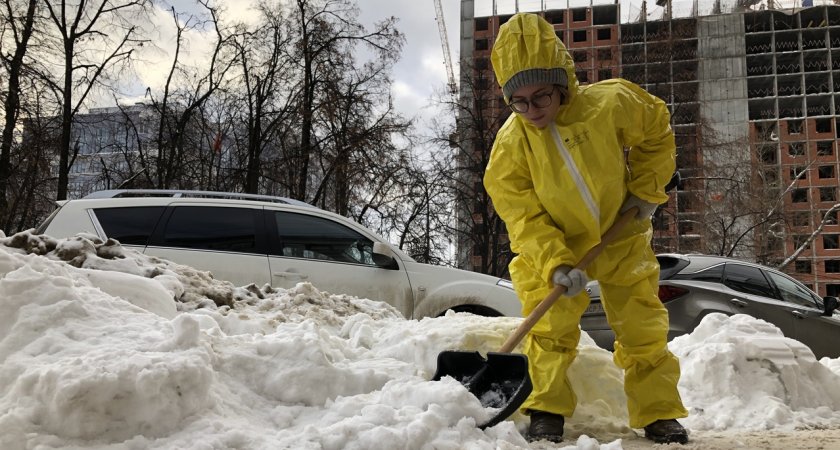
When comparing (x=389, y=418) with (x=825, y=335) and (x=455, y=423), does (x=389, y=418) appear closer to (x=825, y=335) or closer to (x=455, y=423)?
(x=455, y=423)

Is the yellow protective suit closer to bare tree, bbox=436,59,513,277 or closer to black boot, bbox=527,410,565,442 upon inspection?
black boot, bbox=527,410,565,442

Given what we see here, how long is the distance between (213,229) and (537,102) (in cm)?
382

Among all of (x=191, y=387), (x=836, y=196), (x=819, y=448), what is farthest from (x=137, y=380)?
(x=836, y=196)

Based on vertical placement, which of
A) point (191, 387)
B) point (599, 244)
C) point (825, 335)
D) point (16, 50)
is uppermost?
point (16, 50)

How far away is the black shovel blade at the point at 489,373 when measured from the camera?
270 centimetres

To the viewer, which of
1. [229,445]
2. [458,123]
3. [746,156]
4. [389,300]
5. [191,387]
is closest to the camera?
[229,445]

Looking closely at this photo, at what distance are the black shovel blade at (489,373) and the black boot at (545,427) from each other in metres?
0.25

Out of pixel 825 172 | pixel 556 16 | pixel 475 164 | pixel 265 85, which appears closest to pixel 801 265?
pixel 825 172

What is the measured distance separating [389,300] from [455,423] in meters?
3.66

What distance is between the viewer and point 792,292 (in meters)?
7.10

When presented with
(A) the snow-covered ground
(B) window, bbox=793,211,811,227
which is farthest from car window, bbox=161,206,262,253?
(B) window, bbox=793,211,811,227

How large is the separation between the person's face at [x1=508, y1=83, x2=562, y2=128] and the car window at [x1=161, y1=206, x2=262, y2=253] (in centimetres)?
350

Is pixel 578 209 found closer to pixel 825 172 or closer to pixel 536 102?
pixel 536 102

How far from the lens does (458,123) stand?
21906mm
